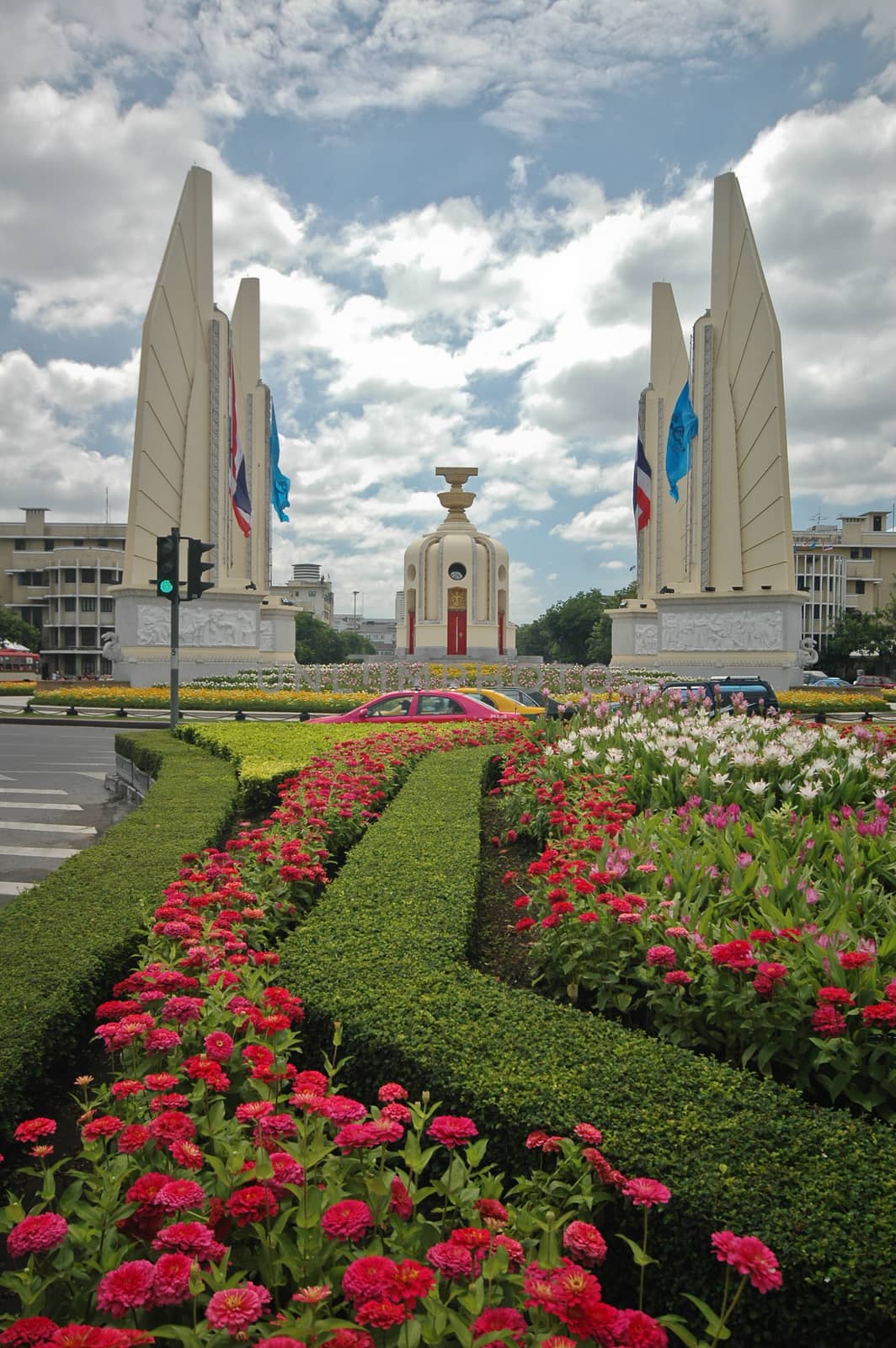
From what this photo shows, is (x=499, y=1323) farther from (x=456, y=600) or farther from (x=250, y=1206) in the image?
(x=456, y=600)

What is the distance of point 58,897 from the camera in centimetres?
528

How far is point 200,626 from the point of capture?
30.4m

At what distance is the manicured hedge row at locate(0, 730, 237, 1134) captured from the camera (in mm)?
3598

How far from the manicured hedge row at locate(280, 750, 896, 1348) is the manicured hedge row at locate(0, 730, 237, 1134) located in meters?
0.91

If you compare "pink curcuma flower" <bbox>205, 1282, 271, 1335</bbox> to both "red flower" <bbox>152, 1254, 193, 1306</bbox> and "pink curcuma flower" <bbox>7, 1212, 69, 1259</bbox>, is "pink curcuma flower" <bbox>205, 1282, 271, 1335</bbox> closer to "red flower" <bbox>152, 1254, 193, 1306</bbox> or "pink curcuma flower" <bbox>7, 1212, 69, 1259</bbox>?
"red flower" <bbox>152, 1254, 193, 1306</bbox>

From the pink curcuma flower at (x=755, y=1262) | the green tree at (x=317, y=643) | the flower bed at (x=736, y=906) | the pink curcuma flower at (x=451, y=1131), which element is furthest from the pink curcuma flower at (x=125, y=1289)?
the green tree at (x=317, y=643)

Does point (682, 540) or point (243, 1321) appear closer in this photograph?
point (243, 1321)

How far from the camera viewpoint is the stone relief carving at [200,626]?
2903 cm

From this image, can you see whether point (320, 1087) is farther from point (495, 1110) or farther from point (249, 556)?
point (249, 556)

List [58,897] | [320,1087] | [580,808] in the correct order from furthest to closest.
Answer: [580,808]
[58,897]
[320,1087]

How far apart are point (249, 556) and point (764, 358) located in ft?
65.4

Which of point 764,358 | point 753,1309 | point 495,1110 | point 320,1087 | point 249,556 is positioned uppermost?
point 764,358

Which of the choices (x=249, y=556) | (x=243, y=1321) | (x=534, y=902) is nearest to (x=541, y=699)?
(x=534, y=902)

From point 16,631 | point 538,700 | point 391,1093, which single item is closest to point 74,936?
point 391,1093
